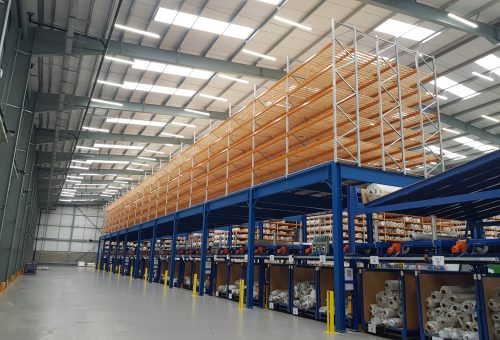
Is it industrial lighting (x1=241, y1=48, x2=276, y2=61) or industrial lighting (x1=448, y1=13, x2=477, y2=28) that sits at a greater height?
industrial lighting (x1=241, y1=48, x2=276, y2=61)

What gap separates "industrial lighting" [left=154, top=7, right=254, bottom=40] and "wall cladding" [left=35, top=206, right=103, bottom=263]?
40.4 meters

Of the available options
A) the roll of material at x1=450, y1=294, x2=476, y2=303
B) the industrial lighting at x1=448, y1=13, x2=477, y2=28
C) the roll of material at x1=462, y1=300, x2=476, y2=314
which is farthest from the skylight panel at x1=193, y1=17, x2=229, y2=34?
the roll of material at x1=462, y1=300, x2=476, y2=314

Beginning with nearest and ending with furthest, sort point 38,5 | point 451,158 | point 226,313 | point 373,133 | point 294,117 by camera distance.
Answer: point 226,313 → point 373,133 → point 294,117 → point 38,5 → point 451,158

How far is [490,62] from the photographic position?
1453 centimetres

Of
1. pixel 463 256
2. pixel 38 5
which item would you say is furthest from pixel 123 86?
pixel 463 256

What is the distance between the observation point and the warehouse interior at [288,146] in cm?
679

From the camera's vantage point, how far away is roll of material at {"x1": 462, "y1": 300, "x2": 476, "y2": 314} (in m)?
5.96

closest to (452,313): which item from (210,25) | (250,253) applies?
(250,253)

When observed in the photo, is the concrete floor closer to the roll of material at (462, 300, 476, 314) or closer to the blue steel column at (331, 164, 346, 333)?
the blue steel column at (331, 164, 346, 333)

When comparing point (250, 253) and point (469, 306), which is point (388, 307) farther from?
point (250, 253)

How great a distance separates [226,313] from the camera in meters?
9.41

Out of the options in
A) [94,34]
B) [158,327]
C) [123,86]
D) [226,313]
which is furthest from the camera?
[123,86]

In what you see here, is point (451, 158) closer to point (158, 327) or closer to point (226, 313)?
point (226, 313)

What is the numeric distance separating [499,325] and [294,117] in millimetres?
7037
